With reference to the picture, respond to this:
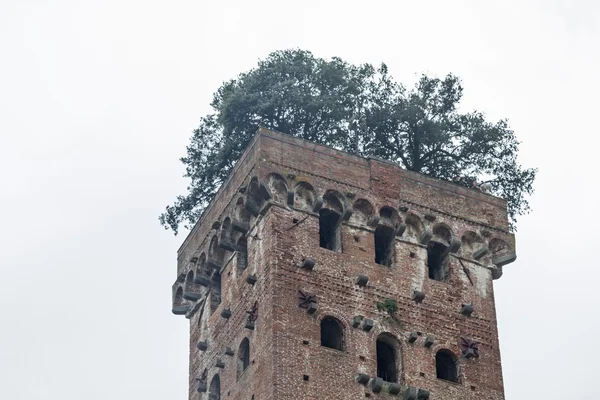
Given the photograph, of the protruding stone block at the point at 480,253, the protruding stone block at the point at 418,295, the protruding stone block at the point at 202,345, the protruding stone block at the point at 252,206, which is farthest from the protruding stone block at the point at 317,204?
the protruding stone block at the point at 202,345

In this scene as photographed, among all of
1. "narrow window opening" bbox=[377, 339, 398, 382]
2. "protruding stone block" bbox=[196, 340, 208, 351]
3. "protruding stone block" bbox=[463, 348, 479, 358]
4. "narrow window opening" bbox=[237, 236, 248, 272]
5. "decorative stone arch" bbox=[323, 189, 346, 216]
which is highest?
"decorative stone arch" bbox=[323, 189, 346, 216]

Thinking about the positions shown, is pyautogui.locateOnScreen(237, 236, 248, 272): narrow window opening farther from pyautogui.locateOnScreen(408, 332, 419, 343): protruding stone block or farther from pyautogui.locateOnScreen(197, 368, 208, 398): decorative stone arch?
pyautogui.locateOnScreen(408, 332, 419, 343): protruding stone block

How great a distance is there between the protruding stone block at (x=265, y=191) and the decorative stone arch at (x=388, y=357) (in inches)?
181

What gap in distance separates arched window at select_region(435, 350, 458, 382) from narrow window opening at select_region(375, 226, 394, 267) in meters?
2.93

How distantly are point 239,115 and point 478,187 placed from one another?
7.54 meters

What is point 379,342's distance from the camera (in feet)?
145

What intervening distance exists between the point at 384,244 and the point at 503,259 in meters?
3.47

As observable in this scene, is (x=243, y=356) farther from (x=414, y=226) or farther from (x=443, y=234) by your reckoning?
(x=443, y=234)

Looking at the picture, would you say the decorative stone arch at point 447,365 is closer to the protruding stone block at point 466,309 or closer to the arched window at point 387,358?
the arched window at point 387,358

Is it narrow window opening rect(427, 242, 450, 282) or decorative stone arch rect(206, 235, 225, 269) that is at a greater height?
decorative stone arch rect(206, 235, 225, 269)

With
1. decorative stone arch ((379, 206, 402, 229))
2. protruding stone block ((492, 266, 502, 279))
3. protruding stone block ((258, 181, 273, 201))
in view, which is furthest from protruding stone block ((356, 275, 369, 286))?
protruding stone block ((492, 266, 502, 279))

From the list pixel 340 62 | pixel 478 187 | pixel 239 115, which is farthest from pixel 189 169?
pixel 478 187

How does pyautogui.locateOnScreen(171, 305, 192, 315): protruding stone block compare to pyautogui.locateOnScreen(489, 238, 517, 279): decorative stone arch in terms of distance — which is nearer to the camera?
pyautogui.locateOnScreen(489, 238, 517, 279): decorative stone arch

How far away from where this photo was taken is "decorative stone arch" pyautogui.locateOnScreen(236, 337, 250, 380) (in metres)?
A: 44.0
